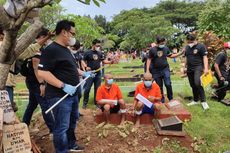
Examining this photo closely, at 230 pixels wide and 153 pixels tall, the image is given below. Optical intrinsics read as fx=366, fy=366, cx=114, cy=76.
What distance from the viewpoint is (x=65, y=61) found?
5.02 metres

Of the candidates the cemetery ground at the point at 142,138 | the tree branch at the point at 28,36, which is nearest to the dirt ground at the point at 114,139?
the cemetery ground at the point at 142,138

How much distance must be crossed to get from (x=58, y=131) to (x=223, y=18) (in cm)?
2587

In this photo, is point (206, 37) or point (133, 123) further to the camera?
point (206, 37)

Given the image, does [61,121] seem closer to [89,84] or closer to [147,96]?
[147,96]

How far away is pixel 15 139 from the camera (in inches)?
164

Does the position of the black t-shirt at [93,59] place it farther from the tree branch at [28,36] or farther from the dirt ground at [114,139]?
the tree branch at [28,36]

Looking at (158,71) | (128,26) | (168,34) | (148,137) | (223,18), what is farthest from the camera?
(128,26)

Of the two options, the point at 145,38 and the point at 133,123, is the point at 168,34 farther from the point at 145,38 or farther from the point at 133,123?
the point at 133,123

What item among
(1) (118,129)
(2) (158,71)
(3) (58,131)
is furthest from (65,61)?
(2) (158,71)

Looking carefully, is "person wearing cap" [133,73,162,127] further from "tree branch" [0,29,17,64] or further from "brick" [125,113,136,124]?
"tree branch" [0,29,17,64]

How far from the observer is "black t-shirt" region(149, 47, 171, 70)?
8734 millimetres

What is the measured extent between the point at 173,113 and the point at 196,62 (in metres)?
1.78

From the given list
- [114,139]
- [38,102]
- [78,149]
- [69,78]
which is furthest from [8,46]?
[114,139]

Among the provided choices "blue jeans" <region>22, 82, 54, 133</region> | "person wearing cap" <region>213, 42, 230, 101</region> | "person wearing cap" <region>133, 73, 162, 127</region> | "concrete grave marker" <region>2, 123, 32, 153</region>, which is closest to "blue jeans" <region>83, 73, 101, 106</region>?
"person wearing cap" <region>133, 73, 162, 127</region>
